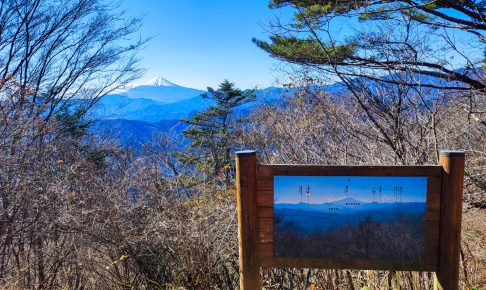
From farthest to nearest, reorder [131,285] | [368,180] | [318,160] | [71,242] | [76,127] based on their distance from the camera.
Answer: [76,127] → [318,160] → [71,242] → [131,285] → [368,180]

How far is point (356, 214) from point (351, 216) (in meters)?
0.03

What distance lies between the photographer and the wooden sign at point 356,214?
7.46ft

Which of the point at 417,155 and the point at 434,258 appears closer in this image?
the point at 434,258

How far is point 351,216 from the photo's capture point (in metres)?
2.31

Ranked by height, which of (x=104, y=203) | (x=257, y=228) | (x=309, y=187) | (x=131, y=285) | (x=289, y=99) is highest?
(x=289, y=99)

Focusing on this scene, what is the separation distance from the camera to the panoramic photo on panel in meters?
2.28

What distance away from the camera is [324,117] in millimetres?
7922

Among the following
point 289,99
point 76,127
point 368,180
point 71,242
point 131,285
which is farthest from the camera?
point 76,127

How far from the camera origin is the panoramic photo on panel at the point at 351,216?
89.8 inches

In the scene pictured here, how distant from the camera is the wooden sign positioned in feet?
7.46

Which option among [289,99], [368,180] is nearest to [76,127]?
[289,99]

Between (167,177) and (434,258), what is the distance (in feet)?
12.8

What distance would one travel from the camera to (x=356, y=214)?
7.57 ft

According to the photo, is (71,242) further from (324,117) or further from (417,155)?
(324,117)
